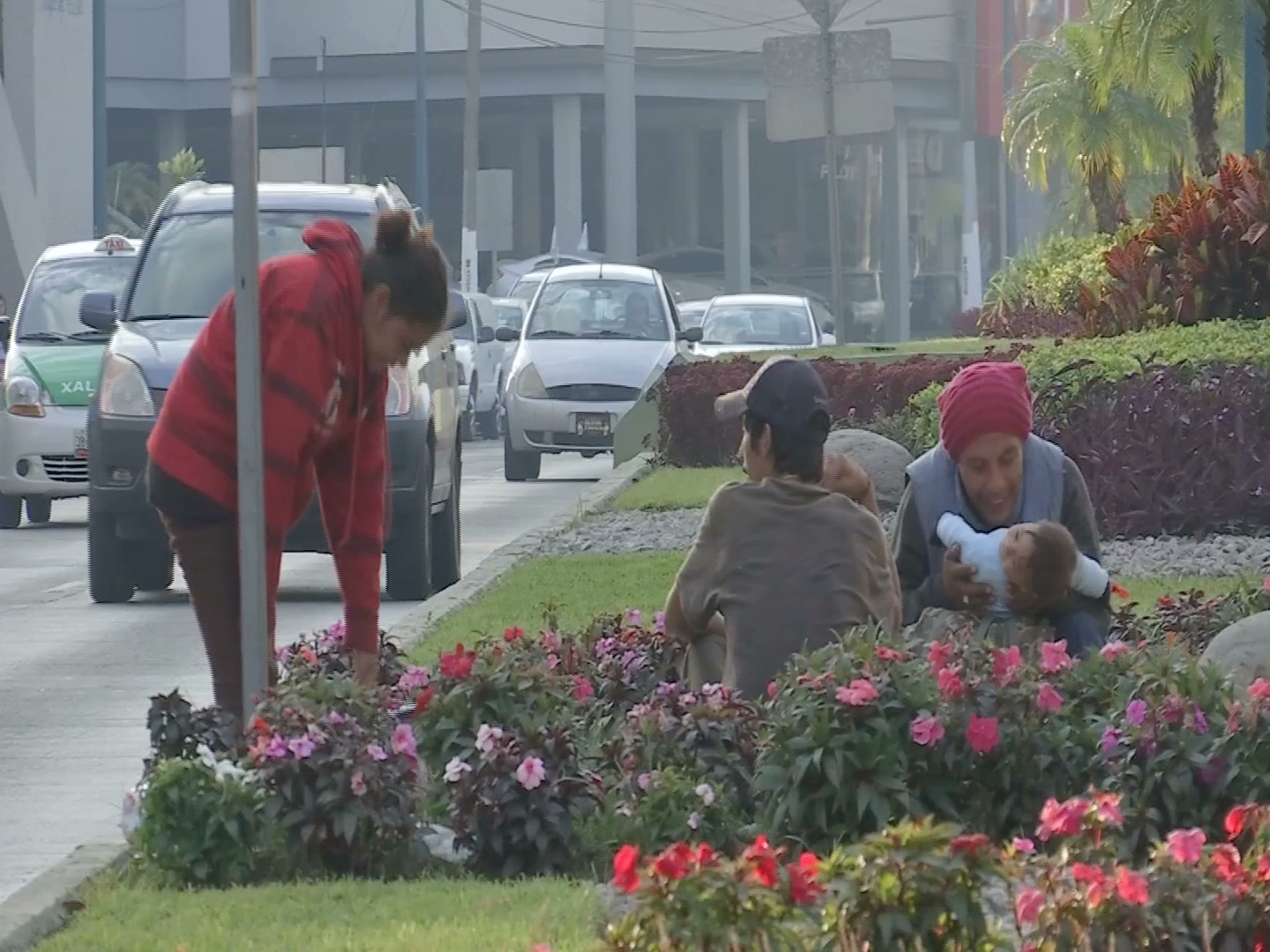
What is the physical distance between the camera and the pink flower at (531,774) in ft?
20.2

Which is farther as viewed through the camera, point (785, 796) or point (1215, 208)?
point (1215, 208)

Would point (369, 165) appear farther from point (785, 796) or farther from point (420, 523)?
point (785, 796)

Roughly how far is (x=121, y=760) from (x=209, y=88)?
6204 centimetres

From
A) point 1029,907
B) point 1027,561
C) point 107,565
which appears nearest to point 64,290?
point 107,565

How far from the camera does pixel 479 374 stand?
36.6 metres

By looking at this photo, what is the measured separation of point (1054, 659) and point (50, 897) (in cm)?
225

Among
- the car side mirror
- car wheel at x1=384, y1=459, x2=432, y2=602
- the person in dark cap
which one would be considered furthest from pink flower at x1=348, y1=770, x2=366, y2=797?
the car side mirror

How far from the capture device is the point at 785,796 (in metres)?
5.97

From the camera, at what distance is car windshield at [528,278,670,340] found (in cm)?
2583

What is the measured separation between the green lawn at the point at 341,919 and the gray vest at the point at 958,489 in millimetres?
1782

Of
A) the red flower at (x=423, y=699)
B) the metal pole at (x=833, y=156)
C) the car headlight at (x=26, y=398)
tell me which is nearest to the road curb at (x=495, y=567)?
the red flower at (x=423, y=699)

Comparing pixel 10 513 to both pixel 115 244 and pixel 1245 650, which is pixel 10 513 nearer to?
pixel 115 244

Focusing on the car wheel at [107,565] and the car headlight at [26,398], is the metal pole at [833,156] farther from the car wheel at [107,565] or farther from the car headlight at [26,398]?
the car wheel at [107,565]

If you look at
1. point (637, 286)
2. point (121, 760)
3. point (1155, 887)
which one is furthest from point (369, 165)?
point (1155, 887)
